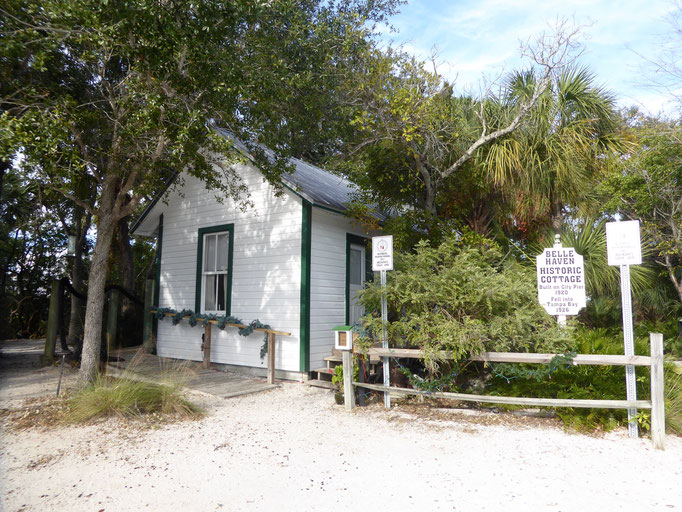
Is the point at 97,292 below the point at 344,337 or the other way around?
the other way around

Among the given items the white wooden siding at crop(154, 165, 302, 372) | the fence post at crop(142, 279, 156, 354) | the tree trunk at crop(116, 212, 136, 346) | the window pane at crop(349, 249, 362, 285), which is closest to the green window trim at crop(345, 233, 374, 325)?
the window pane at crop(349, 249, 362, 285)

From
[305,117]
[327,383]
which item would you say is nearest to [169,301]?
[327,383]

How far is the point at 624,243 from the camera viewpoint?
5.17 m

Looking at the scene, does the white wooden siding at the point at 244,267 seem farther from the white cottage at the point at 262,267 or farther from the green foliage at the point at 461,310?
the green foliage at the point at 461,310

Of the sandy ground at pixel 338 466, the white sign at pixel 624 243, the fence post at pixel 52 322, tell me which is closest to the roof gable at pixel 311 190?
the fence post at pixel 52 322

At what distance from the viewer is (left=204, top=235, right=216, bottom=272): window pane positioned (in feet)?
33.3

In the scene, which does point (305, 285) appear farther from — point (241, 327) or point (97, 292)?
point (97, 292)

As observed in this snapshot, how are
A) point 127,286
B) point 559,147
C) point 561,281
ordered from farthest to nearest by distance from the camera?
point 127,286
point 559,147
point 561,281

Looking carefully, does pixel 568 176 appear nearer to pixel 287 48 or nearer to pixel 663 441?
pixel 663 441

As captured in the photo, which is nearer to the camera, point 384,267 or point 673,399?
point 673,399

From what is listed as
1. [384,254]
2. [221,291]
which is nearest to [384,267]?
[384,254]

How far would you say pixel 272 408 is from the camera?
6629 mm

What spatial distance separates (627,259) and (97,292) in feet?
24.3

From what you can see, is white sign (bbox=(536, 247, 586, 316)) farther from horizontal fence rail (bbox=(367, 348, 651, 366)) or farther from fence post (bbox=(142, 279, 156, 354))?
fence post (bbox=(142, 279, 156, 354))
